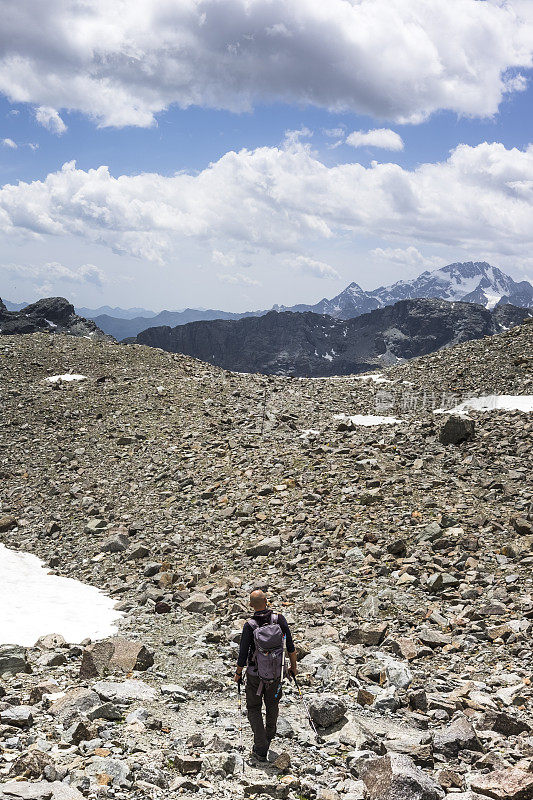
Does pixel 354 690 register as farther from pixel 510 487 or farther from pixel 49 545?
pixel 49 545

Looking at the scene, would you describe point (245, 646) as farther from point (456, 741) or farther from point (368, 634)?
point (368, 634)

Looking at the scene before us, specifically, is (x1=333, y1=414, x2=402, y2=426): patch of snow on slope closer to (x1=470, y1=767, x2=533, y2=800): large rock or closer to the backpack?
the backpack

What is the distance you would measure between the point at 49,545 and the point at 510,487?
16.6 meters

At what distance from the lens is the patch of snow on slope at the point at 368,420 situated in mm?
26206

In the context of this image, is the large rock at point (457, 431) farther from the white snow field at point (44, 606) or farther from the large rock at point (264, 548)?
the white snow field at point (44, 606)

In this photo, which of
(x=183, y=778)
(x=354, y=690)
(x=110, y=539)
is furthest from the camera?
(x=110, y=539)

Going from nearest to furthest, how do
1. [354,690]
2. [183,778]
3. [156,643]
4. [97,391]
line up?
[183,778] < [354,690] < [156,643] < [97,391]

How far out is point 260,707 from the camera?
836 centimetres

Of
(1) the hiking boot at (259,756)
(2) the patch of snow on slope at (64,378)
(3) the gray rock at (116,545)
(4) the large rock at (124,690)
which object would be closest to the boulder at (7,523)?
(3) the gray rock at (116,545)

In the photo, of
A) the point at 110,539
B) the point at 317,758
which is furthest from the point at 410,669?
the point at 110,539

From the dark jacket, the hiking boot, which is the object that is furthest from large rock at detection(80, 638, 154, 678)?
the hiking boot

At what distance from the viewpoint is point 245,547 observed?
17.6 meters

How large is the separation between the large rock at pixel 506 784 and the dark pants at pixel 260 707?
2.98 meters

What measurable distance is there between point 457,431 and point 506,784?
1652 centimetres
